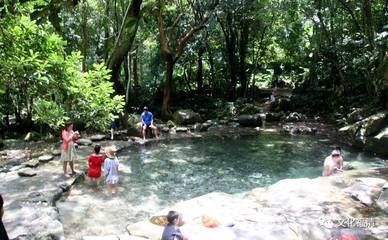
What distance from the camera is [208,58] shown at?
28000 millimetres

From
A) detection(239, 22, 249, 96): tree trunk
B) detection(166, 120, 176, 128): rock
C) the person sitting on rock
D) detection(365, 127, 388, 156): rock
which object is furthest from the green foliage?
detection(239, 22, 249, 96): tree trunk

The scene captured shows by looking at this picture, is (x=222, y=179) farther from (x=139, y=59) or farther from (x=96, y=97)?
(x=139, y=59)

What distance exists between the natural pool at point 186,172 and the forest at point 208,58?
2.78 m

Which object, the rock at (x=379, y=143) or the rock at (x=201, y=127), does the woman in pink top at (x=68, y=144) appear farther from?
the rock at (x=379, y=143)

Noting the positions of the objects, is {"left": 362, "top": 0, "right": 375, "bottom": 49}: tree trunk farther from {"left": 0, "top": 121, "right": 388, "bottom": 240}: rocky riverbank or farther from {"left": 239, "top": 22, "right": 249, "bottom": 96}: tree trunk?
{"left": 0, "top": 121, "right": 388, "bottom": 240}: rocky riverbank

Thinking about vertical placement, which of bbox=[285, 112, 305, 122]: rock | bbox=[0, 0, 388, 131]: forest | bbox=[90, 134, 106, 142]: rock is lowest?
bbox=[90, 134, 106, 142]: rock

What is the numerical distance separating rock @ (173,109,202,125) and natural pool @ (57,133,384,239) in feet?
9.46

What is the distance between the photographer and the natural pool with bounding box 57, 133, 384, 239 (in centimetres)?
859

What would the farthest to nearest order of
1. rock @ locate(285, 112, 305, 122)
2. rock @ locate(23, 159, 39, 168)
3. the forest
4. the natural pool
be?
rock @ locate(285, 112, 305, 122)
the forest
rock @ locate(23, 159, 39, 168)
the natural pool

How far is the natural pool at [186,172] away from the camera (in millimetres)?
8586

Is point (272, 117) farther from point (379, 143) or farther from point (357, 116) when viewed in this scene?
point (379, 143)

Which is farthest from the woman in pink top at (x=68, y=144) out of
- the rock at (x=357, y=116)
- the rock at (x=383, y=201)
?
the rock at (x=357, y=116)

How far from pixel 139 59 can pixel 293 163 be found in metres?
18.1

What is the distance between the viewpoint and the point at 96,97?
1385cm
